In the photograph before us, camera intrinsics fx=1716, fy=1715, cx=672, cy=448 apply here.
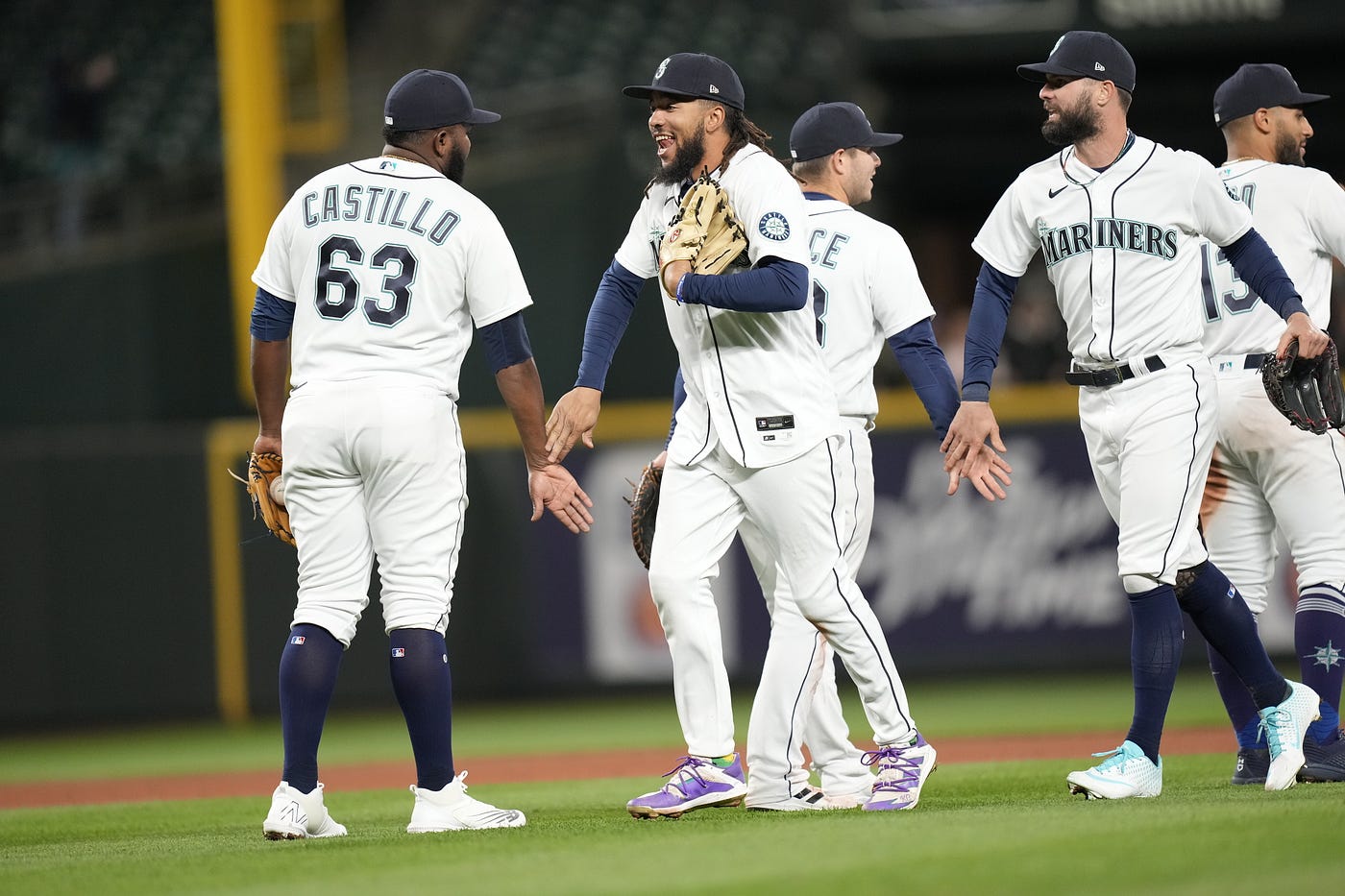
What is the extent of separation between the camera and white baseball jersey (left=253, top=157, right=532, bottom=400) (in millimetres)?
4895

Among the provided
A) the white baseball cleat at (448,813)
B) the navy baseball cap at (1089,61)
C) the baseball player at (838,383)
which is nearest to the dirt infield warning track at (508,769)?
the baseball player at (838,383)

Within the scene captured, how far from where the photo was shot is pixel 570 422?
507 cm

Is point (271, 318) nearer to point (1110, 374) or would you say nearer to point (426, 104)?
point (426, 104)

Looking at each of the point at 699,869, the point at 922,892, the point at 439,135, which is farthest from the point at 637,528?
the point at 922,892

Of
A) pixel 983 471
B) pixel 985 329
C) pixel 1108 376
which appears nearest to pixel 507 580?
pixel 985 329

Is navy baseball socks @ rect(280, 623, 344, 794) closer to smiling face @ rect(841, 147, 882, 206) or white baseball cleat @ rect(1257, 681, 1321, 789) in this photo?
smiling face @ rect(841, 147, 882, 206)

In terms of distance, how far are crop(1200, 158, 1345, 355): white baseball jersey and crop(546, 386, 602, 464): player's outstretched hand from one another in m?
2.04

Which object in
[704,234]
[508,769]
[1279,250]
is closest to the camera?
[704,234]

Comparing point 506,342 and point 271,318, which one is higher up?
point 271,318

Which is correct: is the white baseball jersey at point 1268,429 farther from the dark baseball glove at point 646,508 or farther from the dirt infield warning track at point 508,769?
the dark baseball glove at point 646,508

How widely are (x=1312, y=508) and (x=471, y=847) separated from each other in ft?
9.44

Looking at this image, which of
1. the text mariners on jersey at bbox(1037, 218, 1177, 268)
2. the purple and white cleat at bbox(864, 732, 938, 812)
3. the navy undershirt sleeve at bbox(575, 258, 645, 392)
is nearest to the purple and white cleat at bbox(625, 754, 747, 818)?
the purple and white cleat at bbox(864, 732, 938, 812)

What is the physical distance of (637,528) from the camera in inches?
219

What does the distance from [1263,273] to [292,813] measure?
3227 mm
